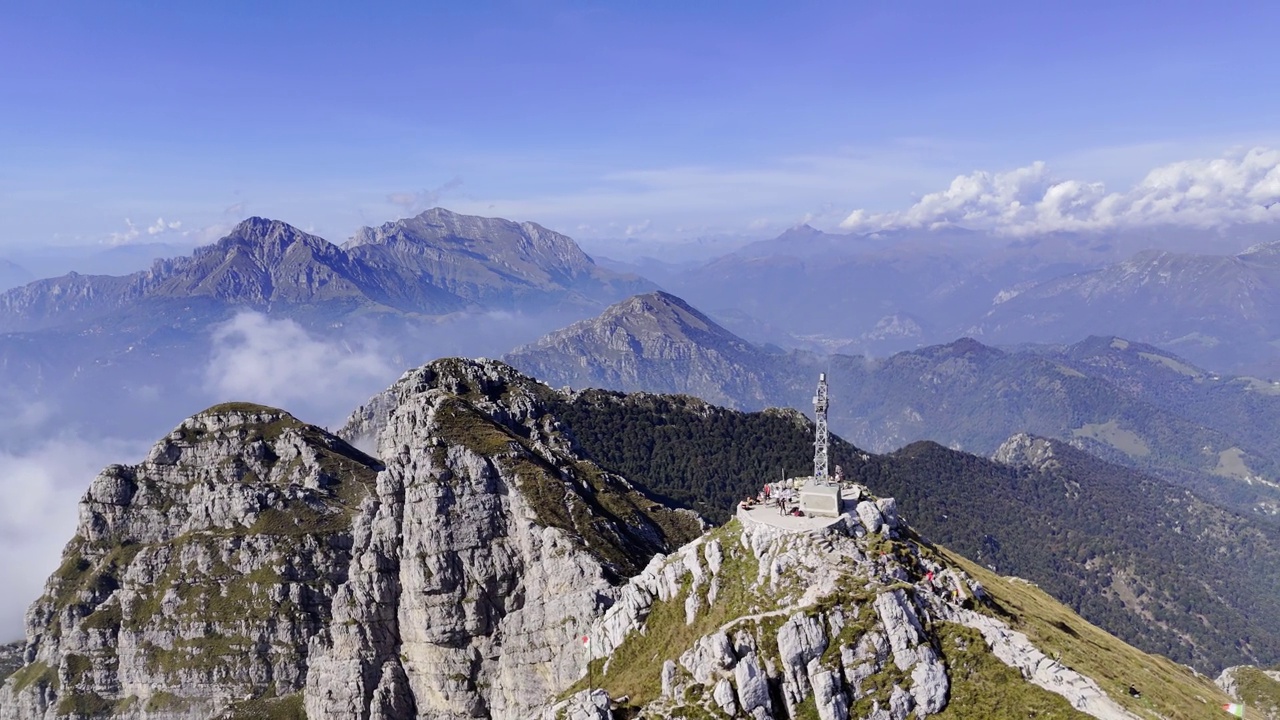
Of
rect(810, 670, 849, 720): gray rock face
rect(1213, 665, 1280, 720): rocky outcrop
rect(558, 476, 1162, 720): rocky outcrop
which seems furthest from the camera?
rect(1213, 665, 1280, 720): rocky outcrop

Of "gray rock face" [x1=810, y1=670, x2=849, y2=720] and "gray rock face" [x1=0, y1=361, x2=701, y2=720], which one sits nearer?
"gray rock face" [x1=810, y1=670, x2=849, y2=720]

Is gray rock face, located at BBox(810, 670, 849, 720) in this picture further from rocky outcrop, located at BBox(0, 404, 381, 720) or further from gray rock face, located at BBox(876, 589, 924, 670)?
rocky outcrop, located at BBox(0, 404, 381, 720)

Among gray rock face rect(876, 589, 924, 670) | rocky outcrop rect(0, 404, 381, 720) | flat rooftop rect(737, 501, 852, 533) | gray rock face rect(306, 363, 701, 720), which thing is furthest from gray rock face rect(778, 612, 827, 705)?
rocky outcrop rect(0, 404, 381, 720)

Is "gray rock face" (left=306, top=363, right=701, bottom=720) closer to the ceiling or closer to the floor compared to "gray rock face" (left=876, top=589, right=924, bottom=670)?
closer to the floor

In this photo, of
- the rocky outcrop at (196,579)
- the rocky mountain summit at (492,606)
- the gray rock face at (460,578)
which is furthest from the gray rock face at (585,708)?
the rocky outcrop at (196,579)

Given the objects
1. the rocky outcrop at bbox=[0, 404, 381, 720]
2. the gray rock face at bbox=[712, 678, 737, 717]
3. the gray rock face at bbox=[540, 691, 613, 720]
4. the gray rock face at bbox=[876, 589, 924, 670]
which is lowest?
the rocky outcrop at bbox=[0, 404, 381, 720]

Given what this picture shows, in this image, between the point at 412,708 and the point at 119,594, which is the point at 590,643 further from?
the point at 119,594

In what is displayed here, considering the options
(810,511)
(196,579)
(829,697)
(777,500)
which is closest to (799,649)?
(829,697)

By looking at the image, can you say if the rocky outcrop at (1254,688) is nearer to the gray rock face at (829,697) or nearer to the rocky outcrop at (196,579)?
the gray rock face at (829,697)

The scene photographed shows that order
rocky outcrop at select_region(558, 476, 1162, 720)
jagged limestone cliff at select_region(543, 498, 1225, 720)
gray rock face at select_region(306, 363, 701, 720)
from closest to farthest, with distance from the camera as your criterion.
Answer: jagged limestone cliff at select_region(543, 498, 1225, 720)
rocky outcrop at select_region(558, 476, 1162, 720)
gray rock face at select_region(306, 363, 701, 720)

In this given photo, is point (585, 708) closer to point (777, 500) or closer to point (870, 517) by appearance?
point (777, 500)

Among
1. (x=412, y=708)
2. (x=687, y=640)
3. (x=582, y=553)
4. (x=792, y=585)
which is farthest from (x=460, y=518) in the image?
(x=792, y=585)

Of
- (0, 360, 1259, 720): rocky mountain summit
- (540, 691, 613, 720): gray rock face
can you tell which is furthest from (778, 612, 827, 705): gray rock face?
(540, 691, 613, 720): gray rock face
